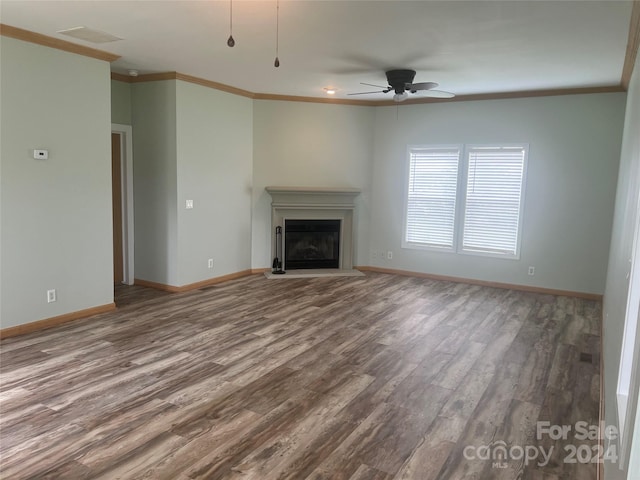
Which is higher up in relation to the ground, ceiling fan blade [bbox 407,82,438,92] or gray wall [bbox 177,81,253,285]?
ceiling fan blade [bbox 407,82,438,92]

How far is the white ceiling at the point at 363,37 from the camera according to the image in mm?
3260

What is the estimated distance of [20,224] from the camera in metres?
4.11

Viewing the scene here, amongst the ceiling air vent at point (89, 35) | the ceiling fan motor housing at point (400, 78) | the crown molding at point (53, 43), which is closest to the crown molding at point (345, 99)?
the crown molding at point (53, 43)

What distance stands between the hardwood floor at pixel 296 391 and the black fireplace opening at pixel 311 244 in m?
2.00

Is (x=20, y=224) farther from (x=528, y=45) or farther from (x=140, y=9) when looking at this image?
(x=528, y=45)

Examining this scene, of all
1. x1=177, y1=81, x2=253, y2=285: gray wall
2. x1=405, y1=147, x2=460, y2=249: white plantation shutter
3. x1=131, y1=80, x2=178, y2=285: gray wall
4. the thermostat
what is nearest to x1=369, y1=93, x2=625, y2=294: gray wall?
x1=405, y1=147, x2=460, y2=249: white plantation shutter

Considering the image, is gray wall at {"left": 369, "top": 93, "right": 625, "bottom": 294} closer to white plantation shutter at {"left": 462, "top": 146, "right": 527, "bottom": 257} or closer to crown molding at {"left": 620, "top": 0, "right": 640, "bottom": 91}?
white plantation shutter at {"left": 462, "top": 146, "right": 527, "bottom": 257}

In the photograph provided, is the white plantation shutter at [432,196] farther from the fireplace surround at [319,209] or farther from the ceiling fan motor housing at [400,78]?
the ceiling fan motor housing at [400,78]

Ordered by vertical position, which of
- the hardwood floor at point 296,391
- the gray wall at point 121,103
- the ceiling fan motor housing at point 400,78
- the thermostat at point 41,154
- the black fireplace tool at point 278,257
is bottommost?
the hardwood floor at point 296,391

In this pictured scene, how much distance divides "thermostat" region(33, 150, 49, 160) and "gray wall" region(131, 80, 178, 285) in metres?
1.65

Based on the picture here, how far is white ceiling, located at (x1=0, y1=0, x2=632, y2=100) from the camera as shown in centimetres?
326

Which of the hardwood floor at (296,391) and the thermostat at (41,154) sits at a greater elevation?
the thermostat at (41,154)

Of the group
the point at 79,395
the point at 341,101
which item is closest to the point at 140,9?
the point at 79,395

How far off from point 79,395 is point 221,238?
359 cm
